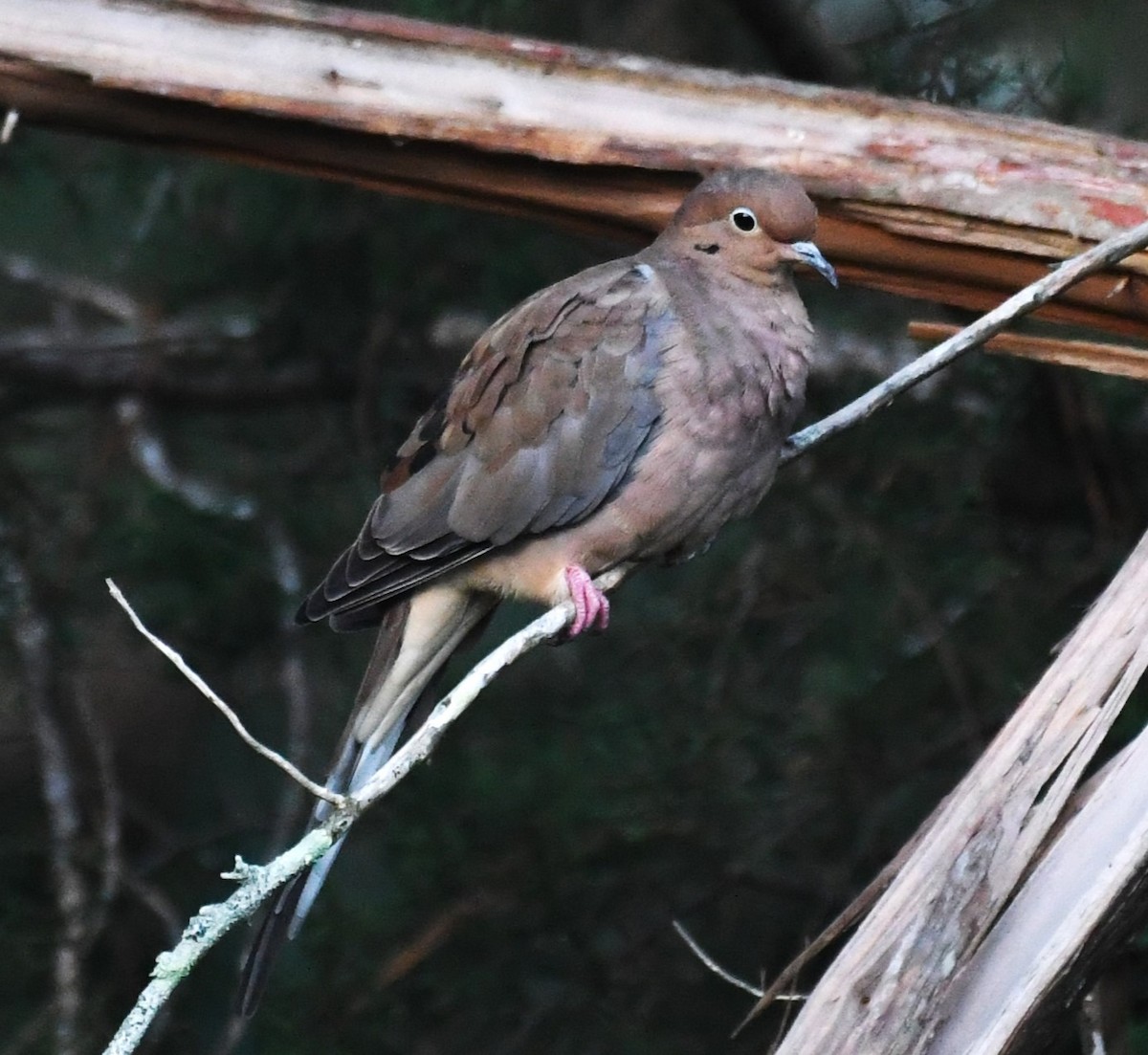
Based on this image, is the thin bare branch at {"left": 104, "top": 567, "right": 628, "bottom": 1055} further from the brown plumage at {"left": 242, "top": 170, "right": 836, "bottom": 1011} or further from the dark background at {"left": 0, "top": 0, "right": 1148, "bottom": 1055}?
the dark background at {"left": 0, "top": 0, "right": 1148, "bottom": 1055}

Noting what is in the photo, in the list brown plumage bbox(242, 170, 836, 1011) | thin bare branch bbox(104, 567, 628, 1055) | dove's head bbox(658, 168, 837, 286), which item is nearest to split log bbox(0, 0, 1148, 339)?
dove's head bbox(658, 168, 837, 286)

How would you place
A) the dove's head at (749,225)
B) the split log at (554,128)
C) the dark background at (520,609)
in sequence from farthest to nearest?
the dark background at (520,609), the dove's head at (749,225), the split log at (554,128)

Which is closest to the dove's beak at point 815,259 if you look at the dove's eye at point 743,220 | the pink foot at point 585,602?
the dove's eye at point 743,220

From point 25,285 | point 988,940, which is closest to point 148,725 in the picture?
point 25,285

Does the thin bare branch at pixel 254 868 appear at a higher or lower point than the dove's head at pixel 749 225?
lower

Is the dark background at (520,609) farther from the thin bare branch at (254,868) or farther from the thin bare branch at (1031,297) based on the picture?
the thin bare branch at (254,868)

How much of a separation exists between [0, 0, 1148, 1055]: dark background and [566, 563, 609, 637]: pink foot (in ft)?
3.02

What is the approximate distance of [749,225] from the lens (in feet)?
10.5

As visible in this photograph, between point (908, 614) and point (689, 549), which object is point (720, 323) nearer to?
point (689, 549)

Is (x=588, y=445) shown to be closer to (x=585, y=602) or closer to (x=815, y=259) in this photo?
(x=585, y=602)

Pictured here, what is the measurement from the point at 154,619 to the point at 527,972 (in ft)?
4.09

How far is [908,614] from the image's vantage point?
165 inches

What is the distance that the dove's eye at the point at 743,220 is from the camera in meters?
3.14

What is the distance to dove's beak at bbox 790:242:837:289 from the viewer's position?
3055 mm
